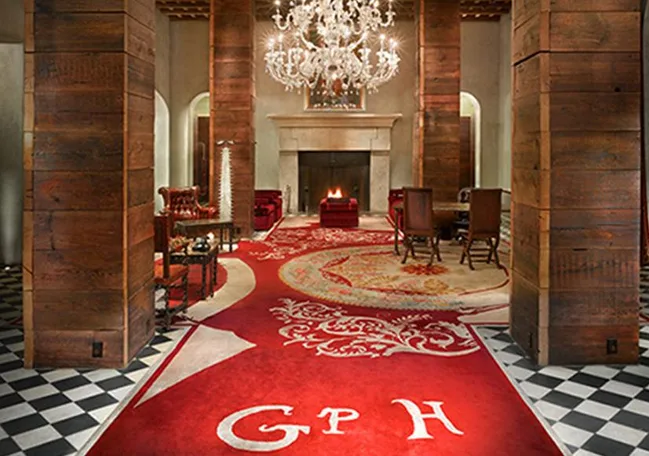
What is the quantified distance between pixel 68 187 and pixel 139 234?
59 cm

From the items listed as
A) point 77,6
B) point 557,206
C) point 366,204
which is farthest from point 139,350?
point 366,204

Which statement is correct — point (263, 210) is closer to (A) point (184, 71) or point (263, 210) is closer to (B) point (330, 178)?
(B) point (330, 178)

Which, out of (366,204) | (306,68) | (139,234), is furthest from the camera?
(366,204)

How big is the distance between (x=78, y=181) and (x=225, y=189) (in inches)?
243

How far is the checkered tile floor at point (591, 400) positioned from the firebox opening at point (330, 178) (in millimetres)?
12619

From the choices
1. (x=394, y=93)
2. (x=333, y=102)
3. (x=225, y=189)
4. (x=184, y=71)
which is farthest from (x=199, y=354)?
(x=184, y=71)

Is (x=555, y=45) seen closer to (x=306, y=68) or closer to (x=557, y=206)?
(x=557, y=206)

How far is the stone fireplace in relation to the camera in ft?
54.3

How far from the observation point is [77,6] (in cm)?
398

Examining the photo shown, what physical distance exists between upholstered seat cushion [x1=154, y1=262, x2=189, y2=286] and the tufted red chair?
491cm

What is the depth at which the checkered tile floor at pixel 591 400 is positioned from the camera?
9.90 feet

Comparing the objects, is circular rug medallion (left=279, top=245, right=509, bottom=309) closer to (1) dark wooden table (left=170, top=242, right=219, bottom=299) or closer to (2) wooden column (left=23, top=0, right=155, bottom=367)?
(1) dark wooden table (left=170, top=242, right=219, bottom=299)

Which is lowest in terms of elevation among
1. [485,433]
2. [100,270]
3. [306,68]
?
[485,433]

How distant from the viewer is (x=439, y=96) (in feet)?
35.6
